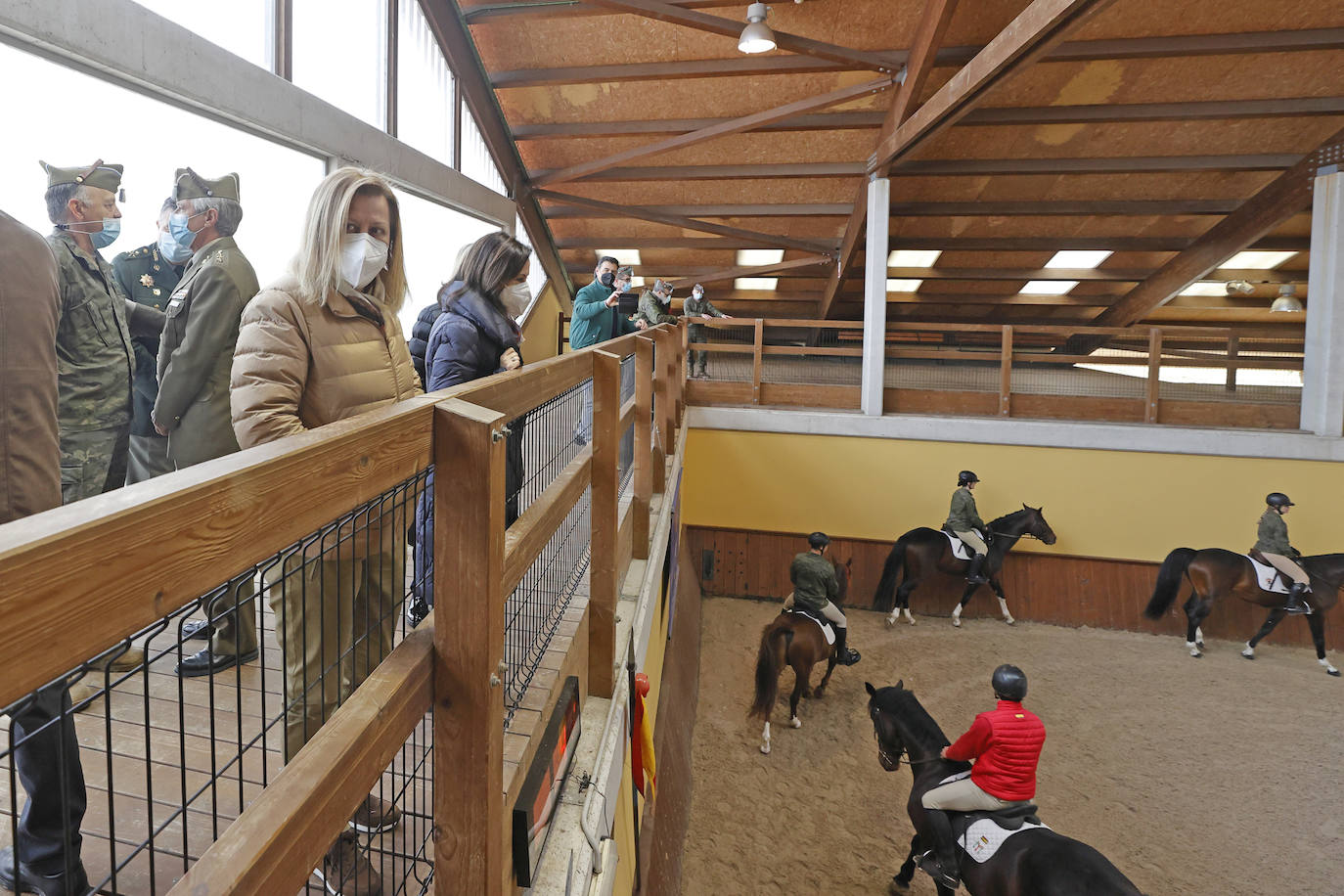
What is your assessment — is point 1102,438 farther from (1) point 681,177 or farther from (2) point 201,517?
(2) point 201,517

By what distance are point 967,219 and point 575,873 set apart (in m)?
9.03

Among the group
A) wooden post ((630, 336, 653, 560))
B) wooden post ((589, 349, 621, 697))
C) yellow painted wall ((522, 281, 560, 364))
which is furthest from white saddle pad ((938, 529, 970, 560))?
wooden post ((589, 349, 621, 697))

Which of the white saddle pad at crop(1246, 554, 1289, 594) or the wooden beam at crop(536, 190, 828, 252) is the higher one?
the wooden beam at crop(536, 190, 828, 252)

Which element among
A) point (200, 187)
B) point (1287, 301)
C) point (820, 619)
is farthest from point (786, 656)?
point (1287, 301)

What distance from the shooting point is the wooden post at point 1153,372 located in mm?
7375

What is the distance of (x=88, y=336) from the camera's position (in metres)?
2.03

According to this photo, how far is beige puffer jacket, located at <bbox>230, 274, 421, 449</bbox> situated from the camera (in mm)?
1404

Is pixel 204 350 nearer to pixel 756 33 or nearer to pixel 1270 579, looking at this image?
pixel 756 33

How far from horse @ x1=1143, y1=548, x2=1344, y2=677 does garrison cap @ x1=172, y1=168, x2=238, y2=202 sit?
7.90m

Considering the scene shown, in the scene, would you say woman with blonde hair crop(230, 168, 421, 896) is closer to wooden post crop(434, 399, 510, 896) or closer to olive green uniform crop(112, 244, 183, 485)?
wooden post crop(434, 399, 510, 896)

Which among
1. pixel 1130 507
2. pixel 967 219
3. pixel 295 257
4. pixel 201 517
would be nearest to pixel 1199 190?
pixel 967 219

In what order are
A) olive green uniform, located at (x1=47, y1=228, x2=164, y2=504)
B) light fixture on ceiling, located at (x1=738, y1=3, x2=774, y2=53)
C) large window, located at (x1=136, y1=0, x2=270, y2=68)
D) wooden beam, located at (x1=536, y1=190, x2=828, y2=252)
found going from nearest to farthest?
1. olive green uniform, located at (x1=47, y1=228, x2=164, y2=504)
2. large window, located at (x1=136, y1=0, x2=270, y2=68)
3. light fixture on ceiling, located at (x1=738, y1=3, x2=774, y2=53)
4. wooden beam, located at (x1=536, y1=190, x2=828, y2=252)

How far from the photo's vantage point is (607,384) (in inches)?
83.6

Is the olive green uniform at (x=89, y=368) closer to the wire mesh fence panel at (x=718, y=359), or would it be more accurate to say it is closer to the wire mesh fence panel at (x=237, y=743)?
the wire mesh fence panel at (x=237, y=743)
